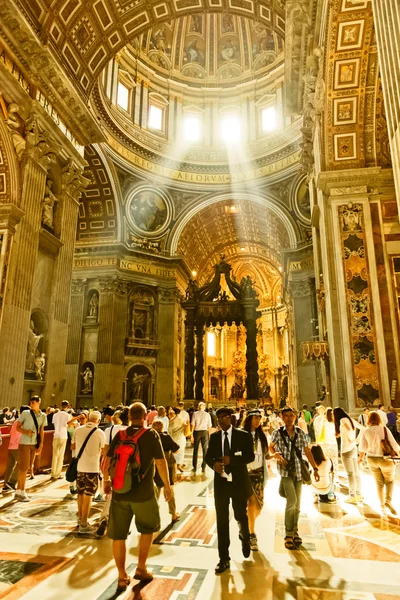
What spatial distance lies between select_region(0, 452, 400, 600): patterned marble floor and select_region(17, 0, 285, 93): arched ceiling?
1296 centimetres

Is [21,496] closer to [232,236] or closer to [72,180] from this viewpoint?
[72,180]

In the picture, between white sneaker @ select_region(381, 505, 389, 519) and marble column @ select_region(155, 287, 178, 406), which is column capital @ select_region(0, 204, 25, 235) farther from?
marble column @ select_region(155, 287, 178, 406)

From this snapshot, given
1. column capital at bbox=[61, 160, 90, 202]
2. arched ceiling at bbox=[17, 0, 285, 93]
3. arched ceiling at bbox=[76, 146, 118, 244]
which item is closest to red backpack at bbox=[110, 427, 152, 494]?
column capital at bbox=[61, 160, 90, 202]

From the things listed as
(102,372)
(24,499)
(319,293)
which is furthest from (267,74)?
(24,499)

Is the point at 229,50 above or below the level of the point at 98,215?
above

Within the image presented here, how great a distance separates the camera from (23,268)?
10.7 m

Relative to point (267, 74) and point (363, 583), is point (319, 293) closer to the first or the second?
point (363, 583)

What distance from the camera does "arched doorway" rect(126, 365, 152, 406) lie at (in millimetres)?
22766

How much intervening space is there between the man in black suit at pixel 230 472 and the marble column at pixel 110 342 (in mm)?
18195

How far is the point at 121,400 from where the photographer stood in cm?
2172

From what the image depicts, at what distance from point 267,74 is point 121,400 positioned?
71.9ft

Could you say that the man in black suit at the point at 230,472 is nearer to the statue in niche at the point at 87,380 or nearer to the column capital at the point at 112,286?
the statue in niche at the point at 87,380

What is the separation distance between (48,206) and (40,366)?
481 centimetres

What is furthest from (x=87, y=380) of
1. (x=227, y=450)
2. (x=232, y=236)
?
(x=227, y=450)
